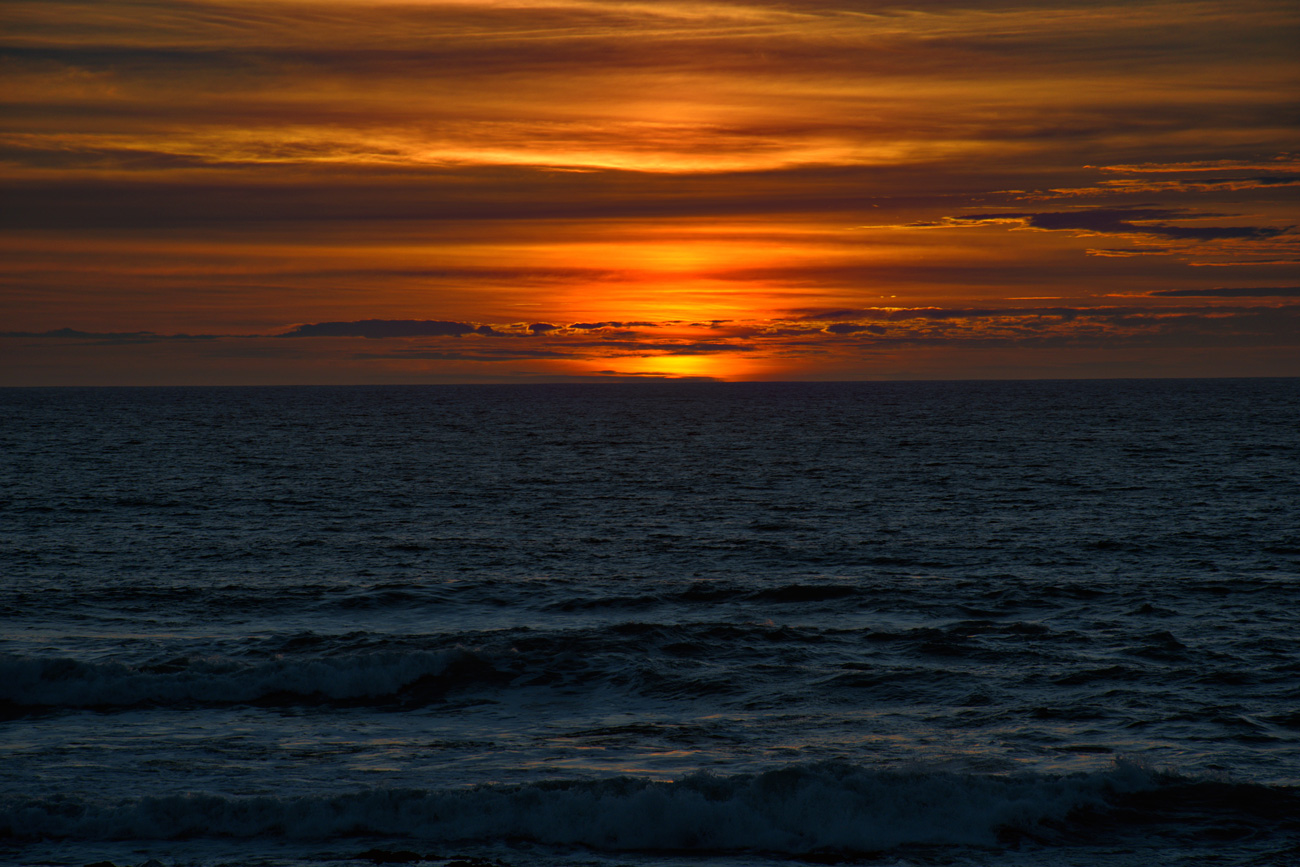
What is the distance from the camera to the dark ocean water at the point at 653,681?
13859 mm

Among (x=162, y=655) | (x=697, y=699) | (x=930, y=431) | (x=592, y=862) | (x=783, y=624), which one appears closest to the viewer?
(x=592, y=862)

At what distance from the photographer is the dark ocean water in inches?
546

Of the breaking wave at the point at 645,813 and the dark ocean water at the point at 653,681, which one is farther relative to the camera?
the dark ocean water at the point at 653,681

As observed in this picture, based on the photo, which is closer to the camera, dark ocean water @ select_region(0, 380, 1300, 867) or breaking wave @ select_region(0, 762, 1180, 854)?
breaking wave @ select_region(0, 762, 1180, 854)

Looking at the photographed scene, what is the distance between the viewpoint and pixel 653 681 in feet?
66.8

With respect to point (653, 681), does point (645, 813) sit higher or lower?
higher

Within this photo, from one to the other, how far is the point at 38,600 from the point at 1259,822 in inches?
1059

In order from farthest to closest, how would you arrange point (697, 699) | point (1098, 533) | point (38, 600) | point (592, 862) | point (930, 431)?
1. point (930, 431)
2. point (1098, 533)
3. point (38, 600)
4. point (697, 699)
5. point (592, 862)

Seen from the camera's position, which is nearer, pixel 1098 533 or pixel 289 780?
pixel 289 780

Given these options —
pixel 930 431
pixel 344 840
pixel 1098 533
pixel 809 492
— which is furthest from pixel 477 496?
pixel 930 431

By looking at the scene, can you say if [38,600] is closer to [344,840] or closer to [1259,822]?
[344,840]

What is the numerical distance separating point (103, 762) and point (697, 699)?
9.68 meters

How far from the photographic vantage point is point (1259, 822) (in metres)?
13.8

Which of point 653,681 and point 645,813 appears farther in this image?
point 653,681
